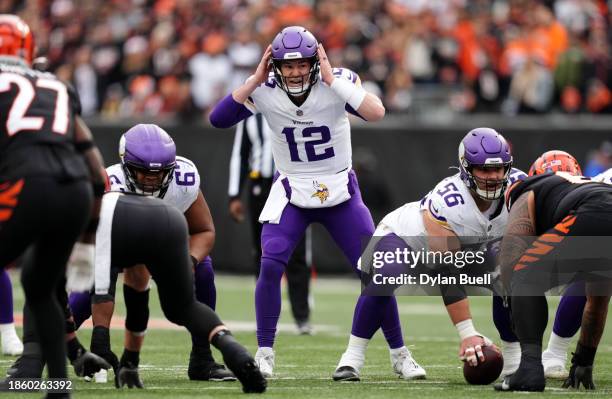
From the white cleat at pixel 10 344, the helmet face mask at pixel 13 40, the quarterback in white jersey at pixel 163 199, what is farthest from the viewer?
the white cleat at pixel 10 344

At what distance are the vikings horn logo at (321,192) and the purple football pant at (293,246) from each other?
0.10 m

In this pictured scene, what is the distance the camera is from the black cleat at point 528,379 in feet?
22.1

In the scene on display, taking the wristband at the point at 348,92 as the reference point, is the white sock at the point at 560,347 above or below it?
below

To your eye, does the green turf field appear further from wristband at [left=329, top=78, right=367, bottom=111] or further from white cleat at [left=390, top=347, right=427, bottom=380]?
wristband at [left=329, top=78, right=367, bottom=111]

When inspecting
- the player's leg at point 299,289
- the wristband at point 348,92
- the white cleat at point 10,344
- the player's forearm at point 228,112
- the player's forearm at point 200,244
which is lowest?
the player's leg at point 299,289

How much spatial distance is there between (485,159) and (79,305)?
2.66 metres

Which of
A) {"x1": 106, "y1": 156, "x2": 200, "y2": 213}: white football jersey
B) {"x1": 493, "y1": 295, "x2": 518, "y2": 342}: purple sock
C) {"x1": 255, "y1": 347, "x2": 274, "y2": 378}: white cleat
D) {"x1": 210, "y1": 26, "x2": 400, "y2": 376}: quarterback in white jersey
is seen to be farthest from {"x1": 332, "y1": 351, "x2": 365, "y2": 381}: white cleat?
{"x1": 106, "y1": 156, "x2": 200, "y2": 213}: white football jersey

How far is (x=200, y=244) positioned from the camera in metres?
7.61

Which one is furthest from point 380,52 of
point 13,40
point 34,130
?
point 34,130

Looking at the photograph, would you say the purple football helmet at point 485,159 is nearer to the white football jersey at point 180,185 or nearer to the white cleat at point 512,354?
the white cleat at point 512,354

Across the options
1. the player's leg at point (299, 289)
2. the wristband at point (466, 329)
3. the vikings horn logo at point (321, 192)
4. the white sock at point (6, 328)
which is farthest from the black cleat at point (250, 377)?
the player's leg at point (299, 289)

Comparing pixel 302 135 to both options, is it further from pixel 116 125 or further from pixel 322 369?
pixel 116 125

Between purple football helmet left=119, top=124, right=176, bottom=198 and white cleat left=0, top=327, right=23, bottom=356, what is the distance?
203 cm

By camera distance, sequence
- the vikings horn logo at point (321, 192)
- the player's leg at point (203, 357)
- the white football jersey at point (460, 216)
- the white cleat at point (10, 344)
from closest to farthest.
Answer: the white football jersey at point (460, 216), the player's leg at point (203, 357), the vikings horn logo at point (321, 192), the white cleat at point (10, 344)
